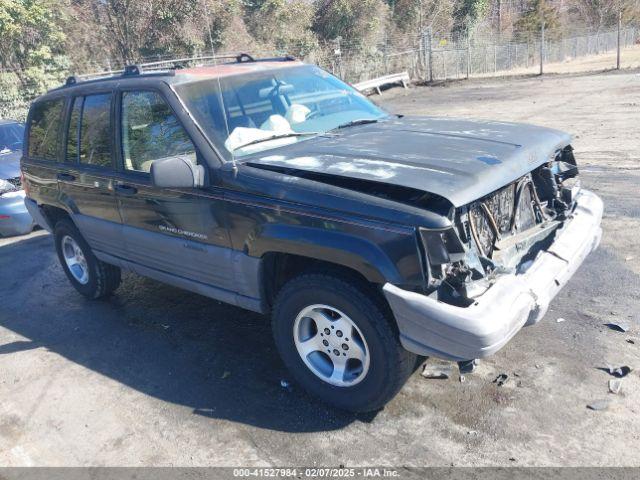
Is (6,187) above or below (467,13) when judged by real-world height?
below

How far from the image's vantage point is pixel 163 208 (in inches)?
162

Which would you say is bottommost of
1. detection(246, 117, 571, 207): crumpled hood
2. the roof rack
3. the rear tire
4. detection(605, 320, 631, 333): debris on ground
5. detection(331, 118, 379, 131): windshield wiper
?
detection(605, 320, 631, 333): debris on ground

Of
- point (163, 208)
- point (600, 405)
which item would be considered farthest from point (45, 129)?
point (600, 405)

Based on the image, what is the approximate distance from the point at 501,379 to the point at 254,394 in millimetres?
1610

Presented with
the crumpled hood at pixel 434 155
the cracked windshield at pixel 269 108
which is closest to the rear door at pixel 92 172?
the cracked windshield at pixel 269 108

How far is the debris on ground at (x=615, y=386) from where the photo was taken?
344 centimetres

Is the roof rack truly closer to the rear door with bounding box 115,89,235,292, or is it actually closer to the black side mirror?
the rear door with bounding box 115,89,235,292

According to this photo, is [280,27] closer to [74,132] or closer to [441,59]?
[441,59]

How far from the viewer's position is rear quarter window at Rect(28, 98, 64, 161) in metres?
5.23

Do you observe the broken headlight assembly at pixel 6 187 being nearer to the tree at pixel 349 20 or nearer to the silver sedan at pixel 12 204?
the silver sedan at pixel 12 204

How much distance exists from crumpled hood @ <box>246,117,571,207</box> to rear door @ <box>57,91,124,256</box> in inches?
61.0

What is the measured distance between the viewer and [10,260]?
7289mm

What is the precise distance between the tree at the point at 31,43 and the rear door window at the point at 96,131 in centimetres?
1466

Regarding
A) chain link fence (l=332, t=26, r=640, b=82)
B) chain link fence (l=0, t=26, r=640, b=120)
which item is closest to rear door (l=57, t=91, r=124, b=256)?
chain link fence (l=0, t=26, r=640, b=120)
